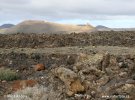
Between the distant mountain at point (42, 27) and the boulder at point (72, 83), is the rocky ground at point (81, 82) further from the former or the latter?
the distant mountain at point (42, 27)

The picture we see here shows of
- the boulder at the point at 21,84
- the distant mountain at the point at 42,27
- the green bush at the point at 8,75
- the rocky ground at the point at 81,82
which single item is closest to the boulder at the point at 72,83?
the rocky ground at the point at 81,82

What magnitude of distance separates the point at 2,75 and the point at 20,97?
16.0 feet

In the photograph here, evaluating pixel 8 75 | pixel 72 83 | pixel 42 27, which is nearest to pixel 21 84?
pixel 8 75

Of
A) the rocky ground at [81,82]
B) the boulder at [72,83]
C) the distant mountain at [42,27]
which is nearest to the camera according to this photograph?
the rocky ground at [81,82]

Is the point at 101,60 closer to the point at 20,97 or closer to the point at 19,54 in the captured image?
the point at 20,97

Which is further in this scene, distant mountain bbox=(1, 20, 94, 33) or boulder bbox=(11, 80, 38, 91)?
distant mountain bbox=(1, 20, 94, 33)

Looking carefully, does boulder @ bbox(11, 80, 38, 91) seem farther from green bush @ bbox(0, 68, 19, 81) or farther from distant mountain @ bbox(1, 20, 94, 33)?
distant mountain @ bbox(1, 20, 94, 33)

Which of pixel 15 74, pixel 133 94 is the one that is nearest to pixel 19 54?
pixel 15 74

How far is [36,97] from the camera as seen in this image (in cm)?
1238

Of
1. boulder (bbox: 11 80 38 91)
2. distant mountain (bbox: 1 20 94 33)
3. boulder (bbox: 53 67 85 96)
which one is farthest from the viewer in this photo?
distant mountain (bbox: 1 20 94 33)

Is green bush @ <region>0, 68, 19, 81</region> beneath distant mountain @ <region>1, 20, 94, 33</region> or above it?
above

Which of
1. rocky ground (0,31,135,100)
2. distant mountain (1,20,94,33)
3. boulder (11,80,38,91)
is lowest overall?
distant mountain (1,20,94,33)

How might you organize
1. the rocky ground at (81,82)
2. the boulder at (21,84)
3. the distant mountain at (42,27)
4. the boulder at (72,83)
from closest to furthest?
the rocky ground at (81,82) < the boulder at (72,83) < the boulder at (21,84) < the distant mountain at (42,27)

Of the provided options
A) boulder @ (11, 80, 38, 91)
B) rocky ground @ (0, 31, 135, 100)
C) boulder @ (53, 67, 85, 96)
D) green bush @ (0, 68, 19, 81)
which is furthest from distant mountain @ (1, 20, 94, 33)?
boulder @ (53, 67, 85, 96)
